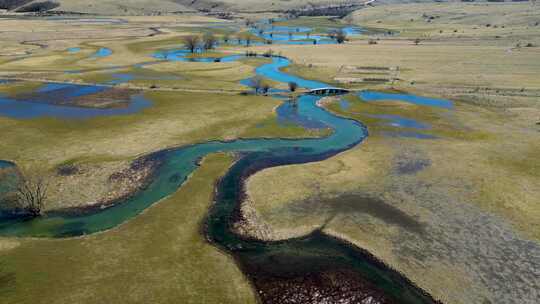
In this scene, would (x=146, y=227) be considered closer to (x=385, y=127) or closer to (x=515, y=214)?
(x=515, y=214)

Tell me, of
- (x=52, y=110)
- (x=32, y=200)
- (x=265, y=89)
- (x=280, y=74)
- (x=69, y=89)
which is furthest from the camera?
(x=280, y=74)

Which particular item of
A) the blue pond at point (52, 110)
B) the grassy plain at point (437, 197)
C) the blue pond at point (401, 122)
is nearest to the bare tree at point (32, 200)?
the grassy plain at point (437, 197)

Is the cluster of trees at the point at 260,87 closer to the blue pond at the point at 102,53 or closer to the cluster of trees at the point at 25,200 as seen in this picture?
the cluster of trees at the point at 25,200

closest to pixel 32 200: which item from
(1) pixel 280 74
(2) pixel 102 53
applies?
(1) pixel 280 74

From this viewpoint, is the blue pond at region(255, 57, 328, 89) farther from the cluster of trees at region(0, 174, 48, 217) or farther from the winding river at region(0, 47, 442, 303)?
the cluster of trees at region(0, 174, 48, 217)

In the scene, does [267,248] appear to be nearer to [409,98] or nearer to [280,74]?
[409,98]
